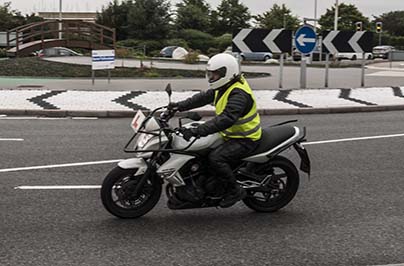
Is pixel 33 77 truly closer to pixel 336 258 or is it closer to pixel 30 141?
pixel 30 141

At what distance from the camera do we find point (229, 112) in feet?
18.3

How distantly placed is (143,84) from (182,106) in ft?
49.5

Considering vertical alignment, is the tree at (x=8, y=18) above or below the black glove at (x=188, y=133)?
above

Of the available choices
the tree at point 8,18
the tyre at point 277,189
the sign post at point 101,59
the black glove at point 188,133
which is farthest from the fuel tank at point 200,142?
the tree at point 8,18

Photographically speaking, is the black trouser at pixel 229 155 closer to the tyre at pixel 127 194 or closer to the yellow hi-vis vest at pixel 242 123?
the yellow hi-vis vest at pixel 242 123

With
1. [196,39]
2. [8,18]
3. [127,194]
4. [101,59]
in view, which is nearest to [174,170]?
[127,194]

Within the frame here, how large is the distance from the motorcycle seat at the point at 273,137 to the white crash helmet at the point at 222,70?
0.68 meters

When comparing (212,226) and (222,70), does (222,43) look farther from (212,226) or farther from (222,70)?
(212,226)

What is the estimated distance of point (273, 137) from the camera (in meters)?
5.98

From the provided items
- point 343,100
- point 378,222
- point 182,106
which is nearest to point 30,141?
point 182,106

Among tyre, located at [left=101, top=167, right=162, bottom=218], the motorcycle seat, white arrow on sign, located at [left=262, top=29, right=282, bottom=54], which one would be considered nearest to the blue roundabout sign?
white arrow on sign, located at [left=262, top=29, right=282, bottom=54]

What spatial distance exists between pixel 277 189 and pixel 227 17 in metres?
80.9

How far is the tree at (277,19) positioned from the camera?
86725mm

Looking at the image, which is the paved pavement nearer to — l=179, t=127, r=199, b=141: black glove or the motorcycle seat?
the motorcycle seat
